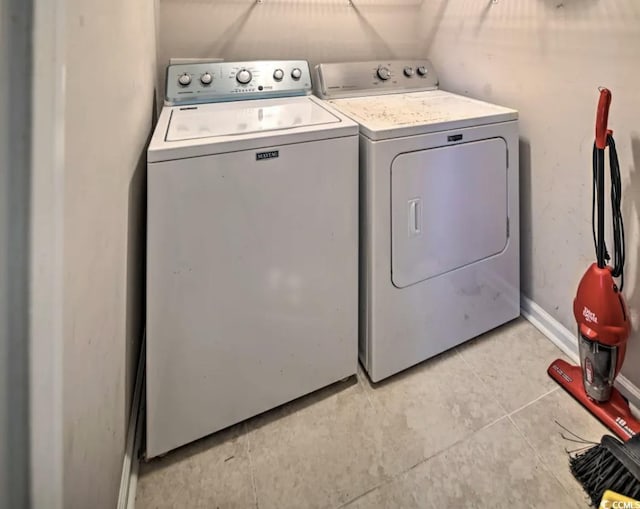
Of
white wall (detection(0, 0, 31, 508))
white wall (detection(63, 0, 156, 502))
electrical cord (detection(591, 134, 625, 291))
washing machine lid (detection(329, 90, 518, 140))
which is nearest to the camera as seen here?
white wall (detection(0, 0, 31, 508))

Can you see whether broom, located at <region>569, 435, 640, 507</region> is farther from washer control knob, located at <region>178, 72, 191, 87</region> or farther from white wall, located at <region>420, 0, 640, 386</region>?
washer control knob, located at <region>178, 72, 191, 87</region>

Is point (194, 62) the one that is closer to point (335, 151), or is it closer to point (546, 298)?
point (335, 151)

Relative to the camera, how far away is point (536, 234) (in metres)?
1.71

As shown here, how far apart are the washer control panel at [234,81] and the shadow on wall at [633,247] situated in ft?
4.23

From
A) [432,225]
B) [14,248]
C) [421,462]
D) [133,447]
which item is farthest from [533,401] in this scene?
[14,248]

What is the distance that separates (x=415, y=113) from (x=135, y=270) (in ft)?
3.76

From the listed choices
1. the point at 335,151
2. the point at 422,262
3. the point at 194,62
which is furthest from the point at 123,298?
the point at 194,62

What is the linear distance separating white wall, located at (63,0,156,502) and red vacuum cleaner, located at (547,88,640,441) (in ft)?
4.30

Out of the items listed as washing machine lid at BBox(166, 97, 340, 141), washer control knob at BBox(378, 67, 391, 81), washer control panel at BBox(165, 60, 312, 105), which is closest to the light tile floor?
washing machine lid at BBox(166, 97, 340, 141)

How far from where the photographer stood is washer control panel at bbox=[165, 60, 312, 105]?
1617 mm

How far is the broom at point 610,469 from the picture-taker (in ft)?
3.54

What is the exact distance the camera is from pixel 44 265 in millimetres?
449

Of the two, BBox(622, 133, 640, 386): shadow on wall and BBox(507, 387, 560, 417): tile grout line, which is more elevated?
BBox(622, 133, 640, 386): shadow on wall

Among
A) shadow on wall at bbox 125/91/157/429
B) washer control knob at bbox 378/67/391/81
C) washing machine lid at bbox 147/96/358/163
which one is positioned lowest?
shadow on wall at bbox 125/91/157/429
